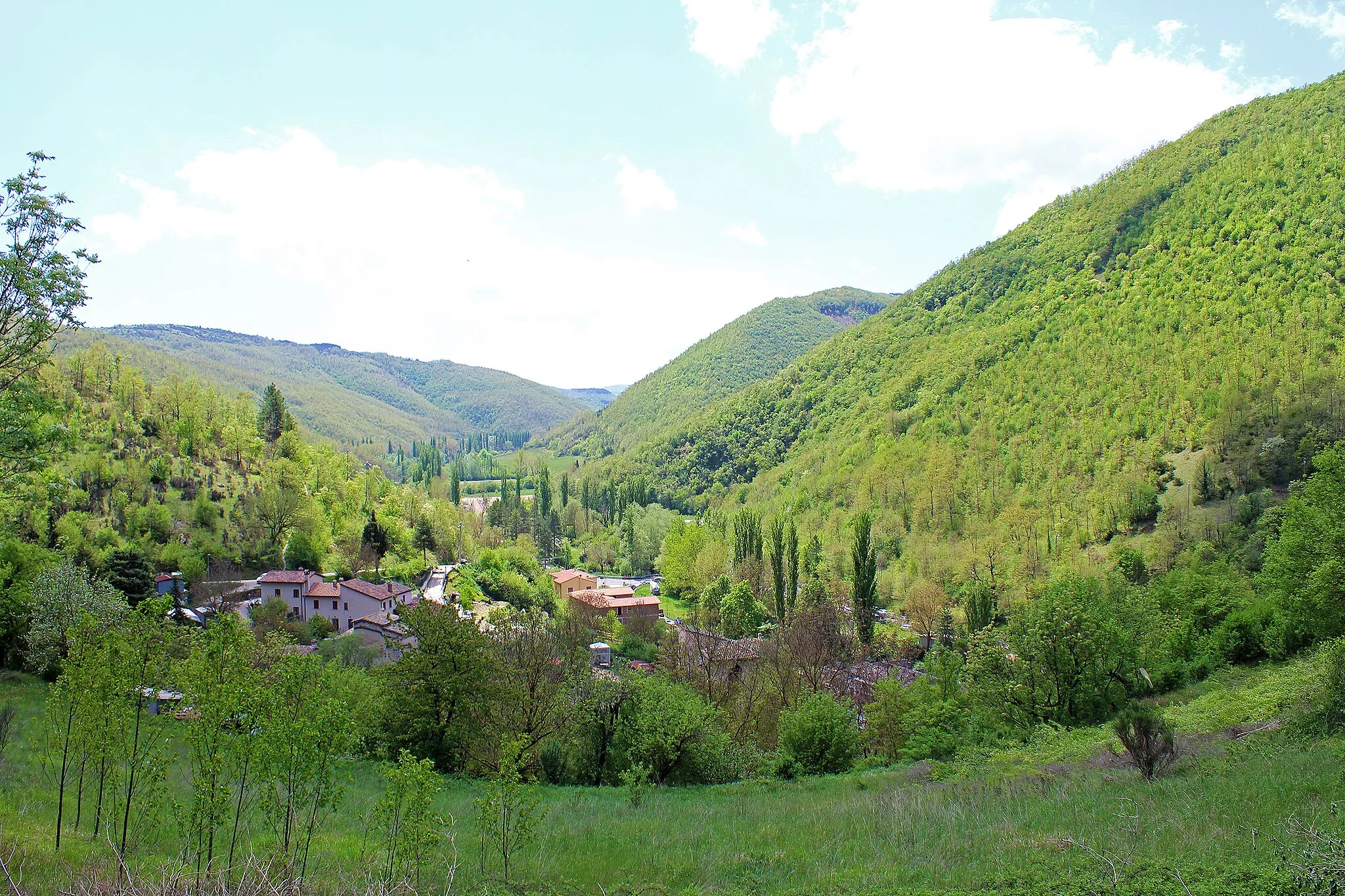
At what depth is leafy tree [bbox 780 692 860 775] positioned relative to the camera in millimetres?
21625

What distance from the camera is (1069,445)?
69125 mm

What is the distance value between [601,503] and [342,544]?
58929 millimetres

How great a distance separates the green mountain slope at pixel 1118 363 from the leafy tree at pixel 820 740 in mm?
40826

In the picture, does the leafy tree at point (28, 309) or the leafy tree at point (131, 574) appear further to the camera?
the leafy tree at point (131, 574)

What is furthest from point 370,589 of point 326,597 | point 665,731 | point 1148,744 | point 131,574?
point 1148,744

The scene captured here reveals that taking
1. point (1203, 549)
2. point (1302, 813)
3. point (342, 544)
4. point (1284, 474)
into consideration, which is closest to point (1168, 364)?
point (1284, 474)

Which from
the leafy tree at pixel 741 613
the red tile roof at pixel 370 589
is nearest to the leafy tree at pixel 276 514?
the red tile roof at pixel 370 589

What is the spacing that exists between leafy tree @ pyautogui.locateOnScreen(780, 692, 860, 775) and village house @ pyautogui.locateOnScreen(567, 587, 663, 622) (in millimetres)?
31883

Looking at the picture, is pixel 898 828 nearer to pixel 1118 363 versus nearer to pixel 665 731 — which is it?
pixel 665 731

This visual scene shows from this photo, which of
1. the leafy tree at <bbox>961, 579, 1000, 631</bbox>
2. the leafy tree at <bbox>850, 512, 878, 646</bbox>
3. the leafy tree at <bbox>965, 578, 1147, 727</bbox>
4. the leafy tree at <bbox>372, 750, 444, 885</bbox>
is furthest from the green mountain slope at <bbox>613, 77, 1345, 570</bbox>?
the leafy tree at <bbox>372, 750, 444, 885</bbox>

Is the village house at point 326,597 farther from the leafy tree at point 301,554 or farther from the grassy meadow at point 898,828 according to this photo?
the grassy meadow at point 898,828

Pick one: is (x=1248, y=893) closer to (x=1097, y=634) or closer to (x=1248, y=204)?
(x=1097, y=634)

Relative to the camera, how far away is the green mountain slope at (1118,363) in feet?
193

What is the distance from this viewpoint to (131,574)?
38969 mm
